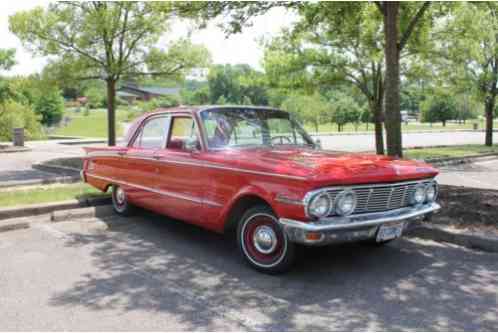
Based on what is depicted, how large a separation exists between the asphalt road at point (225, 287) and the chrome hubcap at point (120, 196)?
110 centimetres

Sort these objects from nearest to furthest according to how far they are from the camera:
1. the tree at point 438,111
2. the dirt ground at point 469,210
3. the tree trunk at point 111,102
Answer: the dirt ground at point 469,210, the tree trunk at point 111,102, the tree at point 438,111

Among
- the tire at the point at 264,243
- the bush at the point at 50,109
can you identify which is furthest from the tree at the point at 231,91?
the tire at the point at 264,243

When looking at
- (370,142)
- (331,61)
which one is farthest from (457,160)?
(370,142)

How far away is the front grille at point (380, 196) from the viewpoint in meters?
4.30

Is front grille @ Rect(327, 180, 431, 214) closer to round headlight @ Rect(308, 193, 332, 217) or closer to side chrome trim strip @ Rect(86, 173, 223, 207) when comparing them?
round headlight @ Rect(308, 193, 332, 217)

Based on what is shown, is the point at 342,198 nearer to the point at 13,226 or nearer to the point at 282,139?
the point at 282,139

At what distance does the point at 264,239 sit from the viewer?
454 cm

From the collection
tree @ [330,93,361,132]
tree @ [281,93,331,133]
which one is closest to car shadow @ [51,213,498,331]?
tree @ [281,93,331,133]

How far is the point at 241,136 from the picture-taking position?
5418 millimetres

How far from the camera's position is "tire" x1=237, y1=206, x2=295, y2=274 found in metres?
4.41

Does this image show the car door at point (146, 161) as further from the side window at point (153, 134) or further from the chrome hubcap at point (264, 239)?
the chrome hubcap at point (264, 239)

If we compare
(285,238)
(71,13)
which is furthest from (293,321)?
(71,13)

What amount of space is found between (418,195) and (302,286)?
166 centimetres

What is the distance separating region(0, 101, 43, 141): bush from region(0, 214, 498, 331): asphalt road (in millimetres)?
25071
